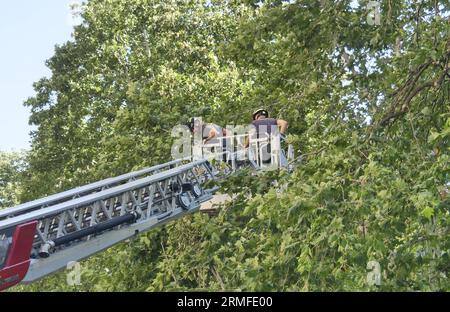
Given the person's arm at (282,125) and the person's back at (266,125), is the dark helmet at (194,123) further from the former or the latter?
the person's arm at (282,125)

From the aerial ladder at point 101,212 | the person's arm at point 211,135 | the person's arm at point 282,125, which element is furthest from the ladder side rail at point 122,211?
the person's arm at point 282,125

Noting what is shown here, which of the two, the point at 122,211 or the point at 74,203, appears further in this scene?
the point at 122,211

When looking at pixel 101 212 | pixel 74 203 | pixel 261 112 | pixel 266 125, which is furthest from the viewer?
pixel 261 112

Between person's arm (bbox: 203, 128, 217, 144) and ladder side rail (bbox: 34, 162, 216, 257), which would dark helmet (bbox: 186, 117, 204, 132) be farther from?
ladder side rail (bbox: 34, 162, 216, 257)

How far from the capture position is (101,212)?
8.52 metres

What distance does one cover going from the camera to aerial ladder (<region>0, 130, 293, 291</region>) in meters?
6.84

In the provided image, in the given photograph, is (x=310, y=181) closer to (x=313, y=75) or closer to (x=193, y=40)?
(x=313, y=75)

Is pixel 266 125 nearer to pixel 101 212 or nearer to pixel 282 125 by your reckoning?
pixel 282 125

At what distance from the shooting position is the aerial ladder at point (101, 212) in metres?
6.84

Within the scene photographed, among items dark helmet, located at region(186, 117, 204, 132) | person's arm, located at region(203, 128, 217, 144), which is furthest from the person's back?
dark helmet, located at region(186, 117, 204, 132)

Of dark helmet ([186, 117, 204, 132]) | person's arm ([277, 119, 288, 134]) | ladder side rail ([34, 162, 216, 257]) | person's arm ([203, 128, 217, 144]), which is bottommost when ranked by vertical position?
ladder side rail ([34, 162, 216, 257])

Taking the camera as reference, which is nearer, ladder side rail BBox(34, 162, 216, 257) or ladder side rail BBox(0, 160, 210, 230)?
ladder side rail BBox(0, 160, 210, 230)

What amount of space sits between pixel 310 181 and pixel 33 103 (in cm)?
1927

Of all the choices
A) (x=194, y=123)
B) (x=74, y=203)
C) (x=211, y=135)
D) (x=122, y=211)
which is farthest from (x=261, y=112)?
(x=74, y=203)
